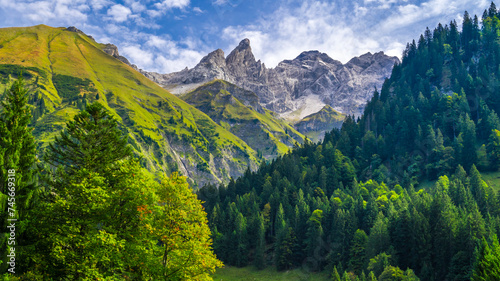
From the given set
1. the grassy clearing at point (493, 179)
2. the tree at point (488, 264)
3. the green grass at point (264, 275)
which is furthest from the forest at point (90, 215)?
the grassy clearing at point (493, 179)

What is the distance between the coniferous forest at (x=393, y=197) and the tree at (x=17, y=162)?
63202 mm

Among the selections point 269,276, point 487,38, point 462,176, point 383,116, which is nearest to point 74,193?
point 269,276

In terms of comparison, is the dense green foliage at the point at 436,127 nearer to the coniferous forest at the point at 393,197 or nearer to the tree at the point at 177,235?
the coniferous forest at the point at 393,197

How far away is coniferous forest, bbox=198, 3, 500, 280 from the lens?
80125mm

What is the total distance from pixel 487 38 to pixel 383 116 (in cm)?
8610

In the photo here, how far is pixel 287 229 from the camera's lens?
12319 cm

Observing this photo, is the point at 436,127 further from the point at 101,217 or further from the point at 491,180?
the point at 101,217

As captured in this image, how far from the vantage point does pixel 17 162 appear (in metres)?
29.5

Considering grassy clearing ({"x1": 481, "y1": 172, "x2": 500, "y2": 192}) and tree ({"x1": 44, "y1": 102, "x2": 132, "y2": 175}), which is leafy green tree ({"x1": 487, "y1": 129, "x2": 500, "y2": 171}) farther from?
tree ({"x1": 44, "y1": 102, "x2": 132, "y2": 175})

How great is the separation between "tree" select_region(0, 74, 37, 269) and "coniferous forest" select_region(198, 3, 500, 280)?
6320cm

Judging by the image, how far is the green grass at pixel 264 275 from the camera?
107 m

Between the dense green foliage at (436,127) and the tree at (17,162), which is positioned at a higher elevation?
the dense green foliage at (436,127)

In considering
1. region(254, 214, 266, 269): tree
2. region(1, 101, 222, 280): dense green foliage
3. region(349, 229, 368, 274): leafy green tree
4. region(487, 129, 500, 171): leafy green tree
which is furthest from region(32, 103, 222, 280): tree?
region(487, 129, 500, 171): leafy green tree

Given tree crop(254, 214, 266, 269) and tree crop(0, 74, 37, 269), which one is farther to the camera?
tree crop(254, 214, 266, 269)
